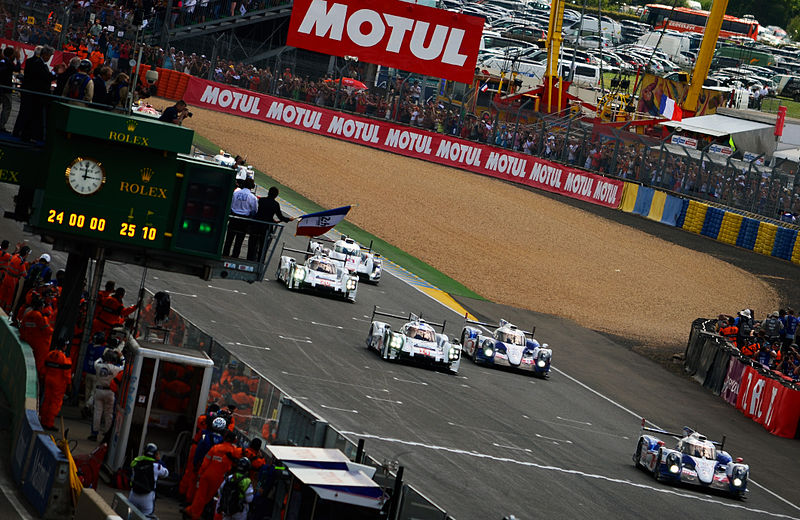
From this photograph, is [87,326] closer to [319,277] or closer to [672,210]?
[319,277]

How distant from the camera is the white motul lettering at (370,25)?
199 feet

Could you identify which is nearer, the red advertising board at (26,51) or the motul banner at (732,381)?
the motul banner at (732,381)

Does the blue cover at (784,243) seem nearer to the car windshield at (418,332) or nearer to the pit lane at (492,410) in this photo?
the pit lane at (492,410)

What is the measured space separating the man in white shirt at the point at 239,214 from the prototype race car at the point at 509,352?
8.54m

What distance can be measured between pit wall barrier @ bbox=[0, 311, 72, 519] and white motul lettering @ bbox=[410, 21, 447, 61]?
43.8m

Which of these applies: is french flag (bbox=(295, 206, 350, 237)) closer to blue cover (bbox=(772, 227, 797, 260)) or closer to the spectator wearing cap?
the spectator wearing cap

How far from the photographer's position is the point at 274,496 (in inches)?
578

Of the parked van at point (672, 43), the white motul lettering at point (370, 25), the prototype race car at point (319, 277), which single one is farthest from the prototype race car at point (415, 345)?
the parked van at point (672, 43)

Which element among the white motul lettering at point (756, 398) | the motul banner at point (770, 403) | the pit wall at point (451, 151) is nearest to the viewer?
the motul banner at point (770, 403)

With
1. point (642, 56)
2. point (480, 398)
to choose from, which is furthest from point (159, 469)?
point (642, 56)

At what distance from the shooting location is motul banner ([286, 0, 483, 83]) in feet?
198

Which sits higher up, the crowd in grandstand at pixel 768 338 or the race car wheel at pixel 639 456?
the crowd in grandstand at pixel 768 338

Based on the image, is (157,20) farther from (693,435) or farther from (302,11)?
(693,435)

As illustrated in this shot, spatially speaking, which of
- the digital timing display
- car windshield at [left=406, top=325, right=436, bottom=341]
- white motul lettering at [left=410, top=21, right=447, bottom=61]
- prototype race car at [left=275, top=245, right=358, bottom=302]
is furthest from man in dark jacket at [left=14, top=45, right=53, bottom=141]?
white motul lettering at [left=410, top=21, right=447, bottom=61]
